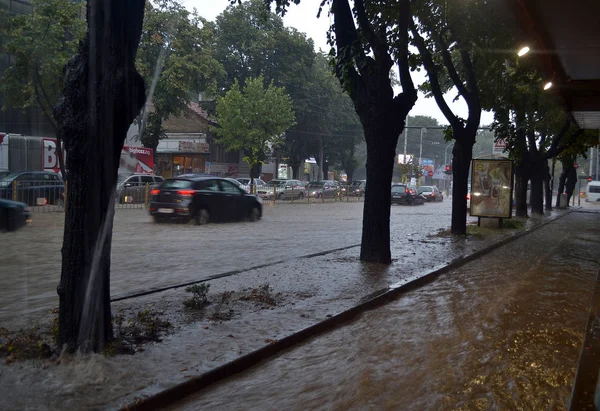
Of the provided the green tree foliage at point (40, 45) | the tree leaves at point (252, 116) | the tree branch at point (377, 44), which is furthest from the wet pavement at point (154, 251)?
the tree leaves at point (252, 116)

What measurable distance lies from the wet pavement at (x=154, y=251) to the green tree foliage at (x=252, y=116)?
21.8 m

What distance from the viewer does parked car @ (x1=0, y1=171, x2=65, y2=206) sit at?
20.2 m

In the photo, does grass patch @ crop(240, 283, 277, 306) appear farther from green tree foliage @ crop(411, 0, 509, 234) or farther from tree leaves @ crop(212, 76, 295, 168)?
tree leaves @ crop(212, 76, 295, 168)

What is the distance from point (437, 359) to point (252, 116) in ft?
124

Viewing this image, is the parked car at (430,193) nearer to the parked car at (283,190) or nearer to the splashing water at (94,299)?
the parked car at (283,190)

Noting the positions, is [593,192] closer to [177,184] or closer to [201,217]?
[201,217]

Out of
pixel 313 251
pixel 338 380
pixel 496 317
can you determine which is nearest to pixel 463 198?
pixel 313 251

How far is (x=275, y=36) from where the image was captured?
48719 mm

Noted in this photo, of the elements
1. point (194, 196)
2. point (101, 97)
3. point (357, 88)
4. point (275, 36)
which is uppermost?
point (275, 36)

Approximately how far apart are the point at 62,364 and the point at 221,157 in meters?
47.8

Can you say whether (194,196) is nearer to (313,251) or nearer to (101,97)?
(313,251)

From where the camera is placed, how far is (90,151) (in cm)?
495

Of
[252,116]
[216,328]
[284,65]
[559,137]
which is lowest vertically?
[216,328]

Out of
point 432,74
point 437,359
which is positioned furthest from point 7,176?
point 437,359
